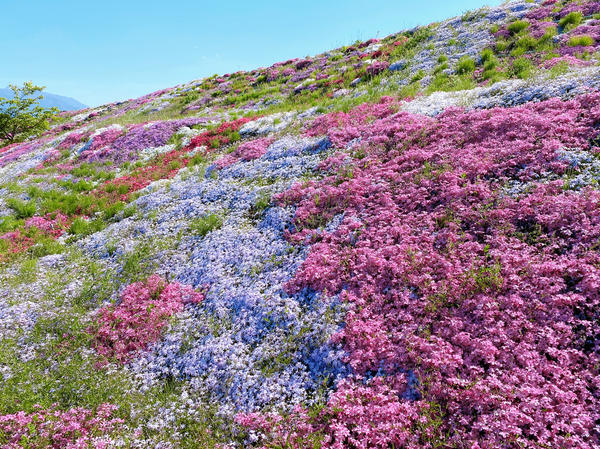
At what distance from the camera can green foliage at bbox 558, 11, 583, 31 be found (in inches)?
839

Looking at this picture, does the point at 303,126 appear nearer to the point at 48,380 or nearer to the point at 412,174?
the point at 412,174

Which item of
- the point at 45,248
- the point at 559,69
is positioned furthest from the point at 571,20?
the point at 45,248

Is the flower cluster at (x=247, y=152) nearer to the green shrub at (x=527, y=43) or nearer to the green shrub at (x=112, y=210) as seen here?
the green shrub at (x=112, y=210)

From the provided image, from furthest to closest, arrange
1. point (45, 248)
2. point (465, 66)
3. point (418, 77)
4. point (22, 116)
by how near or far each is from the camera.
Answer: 1. point (22, 116)
2. point (418, 77)
3. point (465, 66)
4. point (45, 248)

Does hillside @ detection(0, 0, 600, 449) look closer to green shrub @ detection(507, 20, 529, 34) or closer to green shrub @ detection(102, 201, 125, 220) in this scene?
green shrub @ detection(102, 201, 125, 220)

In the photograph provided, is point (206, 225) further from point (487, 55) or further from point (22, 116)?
point (22, 116)

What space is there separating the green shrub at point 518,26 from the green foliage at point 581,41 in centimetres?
544

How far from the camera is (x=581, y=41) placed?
18.8 m

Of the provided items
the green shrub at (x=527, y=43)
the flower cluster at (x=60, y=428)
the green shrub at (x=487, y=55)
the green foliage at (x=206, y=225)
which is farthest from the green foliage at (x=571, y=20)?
the flower cluster at (x=60, y=428)

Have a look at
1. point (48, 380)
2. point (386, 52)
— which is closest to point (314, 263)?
point (48, 380)

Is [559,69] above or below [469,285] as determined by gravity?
above

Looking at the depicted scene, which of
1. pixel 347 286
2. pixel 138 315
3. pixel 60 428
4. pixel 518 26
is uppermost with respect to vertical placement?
pixel 518 26

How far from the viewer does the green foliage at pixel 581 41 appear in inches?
731

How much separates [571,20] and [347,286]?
25695 millimetres
